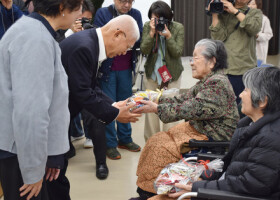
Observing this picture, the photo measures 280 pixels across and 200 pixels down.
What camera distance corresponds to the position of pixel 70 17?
1.41 m

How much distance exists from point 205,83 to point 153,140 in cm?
52

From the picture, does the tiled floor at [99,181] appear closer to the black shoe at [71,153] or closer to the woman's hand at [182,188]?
the black shoe at [71,153]

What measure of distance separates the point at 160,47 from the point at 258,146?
2.18m

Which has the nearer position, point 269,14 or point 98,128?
point 98,128

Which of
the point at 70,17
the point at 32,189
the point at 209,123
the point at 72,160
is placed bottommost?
the point at 72,160

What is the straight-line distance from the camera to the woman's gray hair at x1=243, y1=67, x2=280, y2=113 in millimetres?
1576

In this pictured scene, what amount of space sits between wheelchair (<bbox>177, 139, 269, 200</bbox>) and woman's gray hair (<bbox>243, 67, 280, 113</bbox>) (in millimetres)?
421

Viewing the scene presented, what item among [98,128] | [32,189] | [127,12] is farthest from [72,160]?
[32,189]

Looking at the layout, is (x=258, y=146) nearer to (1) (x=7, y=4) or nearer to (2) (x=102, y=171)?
(2) (x=102, y=171)

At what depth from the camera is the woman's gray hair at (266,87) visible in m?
1.58

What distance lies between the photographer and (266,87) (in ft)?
5.21

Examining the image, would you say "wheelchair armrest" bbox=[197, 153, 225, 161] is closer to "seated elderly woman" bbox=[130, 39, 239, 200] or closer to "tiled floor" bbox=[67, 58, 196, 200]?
"seated elderly woman" bbox=[130, 39, 239, 200]

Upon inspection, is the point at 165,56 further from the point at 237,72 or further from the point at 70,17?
the point at 70,17

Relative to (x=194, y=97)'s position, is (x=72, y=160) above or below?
below
